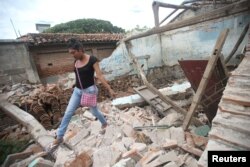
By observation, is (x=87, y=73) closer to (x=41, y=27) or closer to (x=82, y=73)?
(x=82, y=73)

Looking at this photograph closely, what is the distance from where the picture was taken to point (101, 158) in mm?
3412

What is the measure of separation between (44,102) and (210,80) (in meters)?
5.71

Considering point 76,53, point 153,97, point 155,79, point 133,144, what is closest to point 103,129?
point 133,144

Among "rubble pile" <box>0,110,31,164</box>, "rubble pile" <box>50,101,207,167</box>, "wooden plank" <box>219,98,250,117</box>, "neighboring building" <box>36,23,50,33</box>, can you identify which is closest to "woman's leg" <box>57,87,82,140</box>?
"rubble pile" <box>50,101,207,167</box>

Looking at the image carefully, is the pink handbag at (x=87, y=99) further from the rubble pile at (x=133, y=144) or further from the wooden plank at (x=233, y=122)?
the wooden plank at (x=233, y=122)

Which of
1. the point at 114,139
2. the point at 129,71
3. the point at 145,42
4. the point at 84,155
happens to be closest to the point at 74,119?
the point at 114,139

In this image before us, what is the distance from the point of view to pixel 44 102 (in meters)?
6.99

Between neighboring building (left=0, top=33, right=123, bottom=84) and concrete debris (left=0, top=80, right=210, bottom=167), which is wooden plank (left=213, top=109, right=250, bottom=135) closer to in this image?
concrete debris (left=0, top=80, right=210, bottom=167)

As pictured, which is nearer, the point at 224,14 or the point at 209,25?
the point at 224,14

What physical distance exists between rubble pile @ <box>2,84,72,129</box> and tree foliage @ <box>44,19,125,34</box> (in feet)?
62.6

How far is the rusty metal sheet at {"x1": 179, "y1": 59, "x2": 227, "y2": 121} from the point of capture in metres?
4.27

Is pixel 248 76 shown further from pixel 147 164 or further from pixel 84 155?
pixel 84 155

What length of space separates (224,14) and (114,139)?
3160 millimetres

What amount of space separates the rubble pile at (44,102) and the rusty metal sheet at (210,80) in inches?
195
